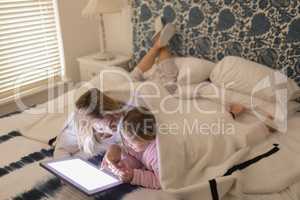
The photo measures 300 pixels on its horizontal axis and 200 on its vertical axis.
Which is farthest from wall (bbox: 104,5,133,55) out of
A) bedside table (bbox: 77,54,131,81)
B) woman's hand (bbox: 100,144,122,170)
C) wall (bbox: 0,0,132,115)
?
woman's hand (bbox: 100,144,122,170)

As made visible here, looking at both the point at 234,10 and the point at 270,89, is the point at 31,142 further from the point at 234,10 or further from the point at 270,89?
the point at 234,10

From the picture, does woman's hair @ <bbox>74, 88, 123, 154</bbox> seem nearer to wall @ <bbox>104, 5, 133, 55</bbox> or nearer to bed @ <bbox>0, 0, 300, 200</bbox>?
bed @ <bbox>0, 0, 300, 200</bbox>

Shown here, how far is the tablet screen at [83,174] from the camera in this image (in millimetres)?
1213

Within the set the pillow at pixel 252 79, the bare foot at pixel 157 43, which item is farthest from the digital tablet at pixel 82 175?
the bare foot at pixel 157 43

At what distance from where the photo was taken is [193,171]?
1340 millimetres

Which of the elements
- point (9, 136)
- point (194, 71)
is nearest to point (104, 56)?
point (194, 71)

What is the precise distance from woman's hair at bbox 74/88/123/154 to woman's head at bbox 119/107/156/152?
0.14 metres

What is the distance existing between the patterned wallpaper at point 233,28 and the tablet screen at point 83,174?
1431 mm

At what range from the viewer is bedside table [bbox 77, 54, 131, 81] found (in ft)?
9.14

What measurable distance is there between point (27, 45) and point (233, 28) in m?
1.67

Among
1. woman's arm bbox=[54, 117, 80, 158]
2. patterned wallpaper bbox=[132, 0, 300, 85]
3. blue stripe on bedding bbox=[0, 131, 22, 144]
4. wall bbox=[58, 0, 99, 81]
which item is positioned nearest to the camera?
woman's arm bbox=[54, 117, 80, 158]

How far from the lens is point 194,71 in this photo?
222cm

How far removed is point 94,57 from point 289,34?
1662mm

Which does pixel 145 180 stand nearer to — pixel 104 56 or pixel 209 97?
pixel 209 97
